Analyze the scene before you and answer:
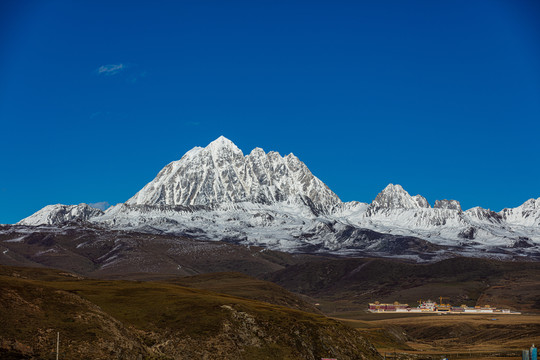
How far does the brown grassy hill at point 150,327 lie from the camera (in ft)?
276

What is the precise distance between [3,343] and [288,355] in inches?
1909

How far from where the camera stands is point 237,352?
106500 mm

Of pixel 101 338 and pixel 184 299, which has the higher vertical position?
pixel 184 299

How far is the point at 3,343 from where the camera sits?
7856cm

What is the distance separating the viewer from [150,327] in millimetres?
109500

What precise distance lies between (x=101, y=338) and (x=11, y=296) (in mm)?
13968

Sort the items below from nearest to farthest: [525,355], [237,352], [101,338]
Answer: [525,355]
[101,338]
[237,352]

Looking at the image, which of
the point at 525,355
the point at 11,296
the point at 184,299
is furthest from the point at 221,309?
the point at 525,355

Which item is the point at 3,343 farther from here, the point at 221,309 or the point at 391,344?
the point at 391,344

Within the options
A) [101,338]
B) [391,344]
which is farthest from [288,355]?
[391,344]

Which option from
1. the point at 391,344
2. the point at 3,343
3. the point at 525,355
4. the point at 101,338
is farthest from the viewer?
the point at 391,344

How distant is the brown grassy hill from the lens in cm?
8419

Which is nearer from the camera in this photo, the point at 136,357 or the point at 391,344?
the point at 136,357

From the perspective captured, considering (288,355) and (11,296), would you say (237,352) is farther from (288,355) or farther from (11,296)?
(11,296)
